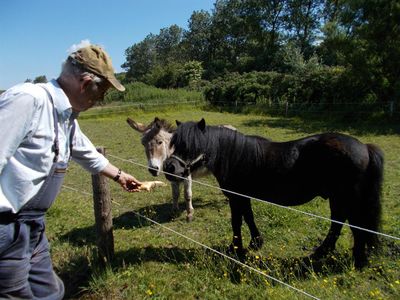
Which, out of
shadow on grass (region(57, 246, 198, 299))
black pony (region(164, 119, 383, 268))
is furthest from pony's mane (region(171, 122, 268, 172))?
shadow on grass (region(57, 246, 198, 299))

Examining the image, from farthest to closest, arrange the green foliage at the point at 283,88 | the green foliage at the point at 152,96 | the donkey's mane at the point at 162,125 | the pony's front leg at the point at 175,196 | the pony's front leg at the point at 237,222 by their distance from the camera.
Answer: the green foliage at the point at 152,96
the green foliage at the point at 283,88
the pony's front leg at the point at 175,196
the donkey's mane at the point at 162,125
the pony's front leg at the point at 237,222

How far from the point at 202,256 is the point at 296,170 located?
157cm

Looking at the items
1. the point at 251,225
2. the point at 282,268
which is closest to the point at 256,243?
the point at 251,225

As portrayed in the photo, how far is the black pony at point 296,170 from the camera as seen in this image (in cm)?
384

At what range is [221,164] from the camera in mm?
4328

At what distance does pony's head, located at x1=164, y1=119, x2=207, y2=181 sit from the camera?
418 centimetres

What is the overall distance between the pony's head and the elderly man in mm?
1955

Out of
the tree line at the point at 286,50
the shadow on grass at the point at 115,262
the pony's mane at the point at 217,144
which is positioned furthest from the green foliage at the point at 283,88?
the shadow on grass at the point at 115,262

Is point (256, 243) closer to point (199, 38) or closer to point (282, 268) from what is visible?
point (282, 268)

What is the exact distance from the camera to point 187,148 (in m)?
4.18

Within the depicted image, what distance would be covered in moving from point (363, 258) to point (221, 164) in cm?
200

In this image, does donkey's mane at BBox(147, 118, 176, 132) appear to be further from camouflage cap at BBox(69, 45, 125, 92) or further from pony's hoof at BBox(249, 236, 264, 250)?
camouflage cap at BBox(69, 45, 125, 92)

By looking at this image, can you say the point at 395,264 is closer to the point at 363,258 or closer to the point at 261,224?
the point at 363,258

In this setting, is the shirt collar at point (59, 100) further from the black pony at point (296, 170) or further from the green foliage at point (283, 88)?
the green foliage at point (283, 88)
